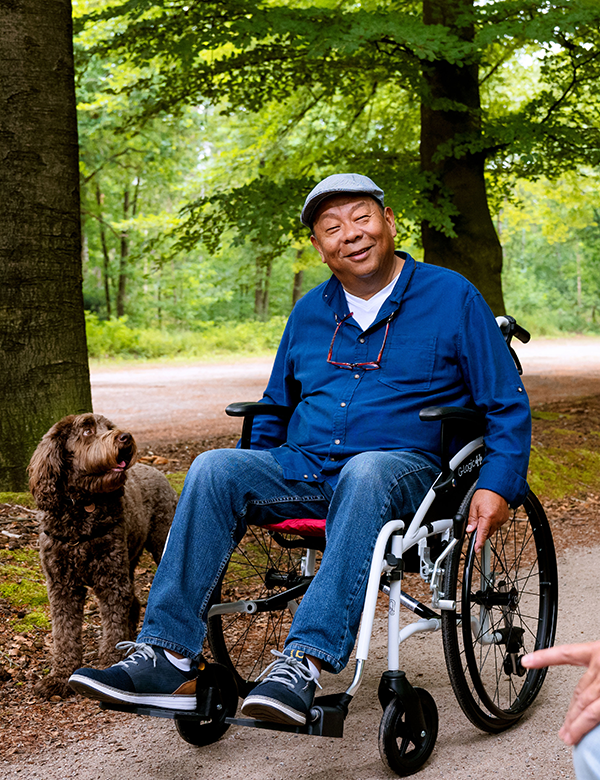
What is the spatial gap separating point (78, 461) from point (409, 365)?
1256mm

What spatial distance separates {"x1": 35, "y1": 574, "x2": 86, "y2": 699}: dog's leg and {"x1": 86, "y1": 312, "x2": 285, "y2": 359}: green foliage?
1666 cm

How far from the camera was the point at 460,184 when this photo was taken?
8562 mm

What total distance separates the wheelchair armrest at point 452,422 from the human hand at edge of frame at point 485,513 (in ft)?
0.49

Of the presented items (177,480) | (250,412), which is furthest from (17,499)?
(250,412)

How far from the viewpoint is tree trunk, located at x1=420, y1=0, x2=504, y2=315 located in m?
8.30

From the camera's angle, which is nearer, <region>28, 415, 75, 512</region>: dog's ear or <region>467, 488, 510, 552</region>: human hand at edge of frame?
<region>467, 488, 510, 552</region>: human hand at edge of frame

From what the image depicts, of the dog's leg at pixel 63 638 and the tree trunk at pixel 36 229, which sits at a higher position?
the tree trunk at pixel 36 229

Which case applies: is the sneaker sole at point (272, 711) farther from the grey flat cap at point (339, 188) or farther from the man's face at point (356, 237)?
the grey flat cap at point (339, 188)

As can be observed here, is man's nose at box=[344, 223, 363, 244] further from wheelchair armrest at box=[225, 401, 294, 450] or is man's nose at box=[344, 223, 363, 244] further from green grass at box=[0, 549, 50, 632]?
green grass at box=[0, 549, 50, 632]

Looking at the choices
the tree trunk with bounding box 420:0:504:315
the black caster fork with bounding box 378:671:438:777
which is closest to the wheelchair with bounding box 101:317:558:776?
the black caster fork with bounding box 378:671:438:777

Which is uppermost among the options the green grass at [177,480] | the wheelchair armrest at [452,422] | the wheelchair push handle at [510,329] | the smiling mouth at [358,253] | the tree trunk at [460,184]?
the tree trunk at [460,184]

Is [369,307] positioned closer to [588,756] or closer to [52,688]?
[52,688]

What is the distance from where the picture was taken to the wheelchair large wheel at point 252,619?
297 centimetres

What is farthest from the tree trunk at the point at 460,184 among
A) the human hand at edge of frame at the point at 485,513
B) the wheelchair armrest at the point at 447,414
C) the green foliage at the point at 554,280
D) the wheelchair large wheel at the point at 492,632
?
the green foliage at the point at 554,280
